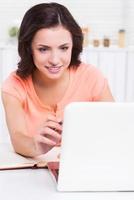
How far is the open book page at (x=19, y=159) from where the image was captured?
1.24m

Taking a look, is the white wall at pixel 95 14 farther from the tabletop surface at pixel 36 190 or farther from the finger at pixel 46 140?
the tabletop surface at pixel 36 190

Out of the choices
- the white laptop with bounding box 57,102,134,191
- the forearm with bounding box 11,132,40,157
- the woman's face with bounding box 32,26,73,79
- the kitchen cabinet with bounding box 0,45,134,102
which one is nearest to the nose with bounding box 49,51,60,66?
the woman's face with bounding box 32,26,73,79

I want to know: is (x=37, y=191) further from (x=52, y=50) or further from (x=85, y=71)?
(x=85, y=71)

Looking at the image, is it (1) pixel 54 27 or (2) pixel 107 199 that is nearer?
(2) pixel 107 199

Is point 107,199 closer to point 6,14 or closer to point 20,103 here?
point 20,103

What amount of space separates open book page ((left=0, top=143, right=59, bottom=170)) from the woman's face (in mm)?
304

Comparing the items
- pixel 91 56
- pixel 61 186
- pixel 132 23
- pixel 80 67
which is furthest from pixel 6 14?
pixel 61 186

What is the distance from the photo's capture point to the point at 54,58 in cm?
155

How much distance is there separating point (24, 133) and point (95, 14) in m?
1.63

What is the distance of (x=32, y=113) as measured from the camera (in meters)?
1.71

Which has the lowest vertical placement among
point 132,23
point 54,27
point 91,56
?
point 91,56

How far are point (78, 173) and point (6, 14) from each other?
2.07 meters

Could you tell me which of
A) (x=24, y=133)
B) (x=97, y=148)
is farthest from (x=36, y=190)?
(x=24, y=133)

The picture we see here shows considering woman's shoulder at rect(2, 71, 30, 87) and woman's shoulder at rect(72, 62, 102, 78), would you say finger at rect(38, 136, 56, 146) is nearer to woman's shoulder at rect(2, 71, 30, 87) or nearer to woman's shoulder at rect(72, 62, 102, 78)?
woman's shoulder at rect(2, 71, 30, 87)
